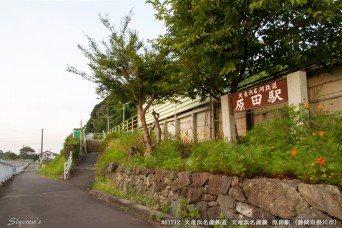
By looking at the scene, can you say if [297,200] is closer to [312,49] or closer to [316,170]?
[316,170]

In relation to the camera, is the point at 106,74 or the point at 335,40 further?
the point at 106,74

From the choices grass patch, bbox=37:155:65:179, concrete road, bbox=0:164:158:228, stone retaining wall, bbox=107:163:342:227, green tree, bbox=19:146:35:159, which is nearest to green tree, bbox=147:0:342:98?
stone retaining wall, bbox=107:163:342:227

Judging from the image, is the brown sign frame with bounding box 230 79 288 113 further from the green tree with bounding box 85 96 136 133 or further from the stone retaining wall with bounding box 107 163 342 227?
the green tree with bounding box 85 96 136 133

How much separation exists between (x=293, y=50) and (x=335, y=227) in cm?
460

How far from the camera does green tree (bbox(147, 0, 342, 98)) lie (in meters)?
6.14

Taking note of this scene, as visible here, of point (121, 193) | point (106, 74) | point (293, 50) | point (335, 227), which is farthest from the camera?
point (106, 74)

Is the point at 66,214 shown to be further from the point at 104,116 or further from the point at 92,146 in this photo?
the point at 104,116

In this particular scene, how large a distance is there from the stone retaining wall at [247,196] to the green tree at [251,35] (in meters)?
2.51

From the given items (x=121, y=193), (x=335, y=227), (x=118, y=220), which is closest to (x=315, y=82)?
(x=335, y=227)

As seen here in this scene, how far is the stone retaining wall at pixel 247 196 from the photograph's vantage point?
3641mm

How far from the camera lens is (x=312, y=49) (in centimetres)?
667

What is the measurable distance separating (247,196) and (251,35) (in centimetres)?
377

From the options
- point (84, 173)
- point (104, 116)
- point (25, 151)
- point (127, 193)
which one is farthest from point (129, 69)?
point (25, 151)

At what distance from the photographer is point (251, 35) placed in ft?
22.2
